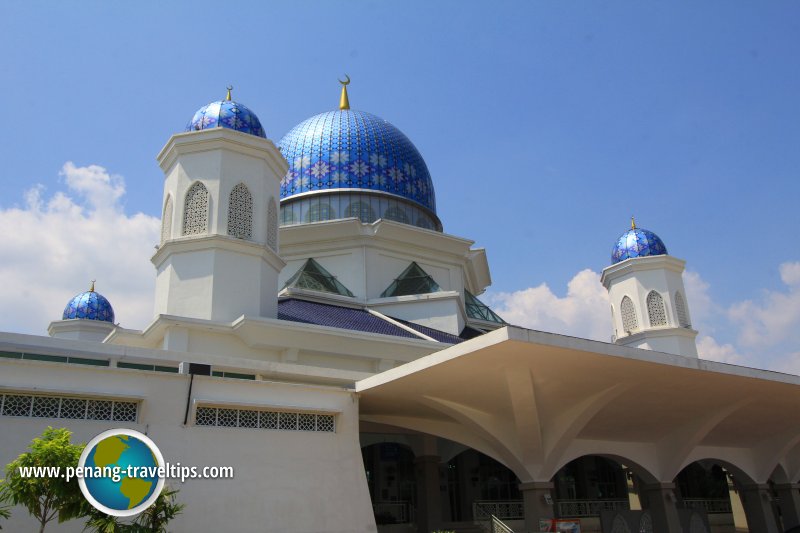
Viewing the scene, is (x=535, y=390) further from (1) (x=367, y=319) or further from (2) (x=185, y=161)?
(2) (x=185, y=161)

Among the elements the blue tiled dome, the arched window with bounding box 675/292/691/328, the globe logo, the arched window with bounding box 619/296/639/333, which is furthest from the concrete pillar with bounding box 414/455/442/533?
the arched window with bounding box 675/292/691/328

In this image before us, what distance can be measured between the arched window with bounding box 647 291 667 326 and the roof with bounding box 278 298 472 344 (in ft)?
34.1

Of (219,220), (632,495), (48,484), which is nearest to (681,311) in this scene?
(632,495)

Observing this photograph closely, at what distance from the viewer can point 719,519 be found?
71.4 ft

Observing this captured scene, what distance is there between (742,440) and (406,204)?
13.0m

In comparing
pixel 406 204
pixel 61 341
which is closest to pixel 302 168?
pixel 406 204

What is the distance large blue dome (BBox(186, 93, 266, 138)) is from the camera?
18.0 metres

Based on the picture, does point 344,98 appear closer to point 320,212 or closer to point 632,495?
point 320,212

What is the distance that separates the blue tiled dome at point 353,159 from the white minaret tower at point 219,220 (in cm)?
559

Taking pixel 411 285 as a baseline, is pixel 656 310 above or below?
above

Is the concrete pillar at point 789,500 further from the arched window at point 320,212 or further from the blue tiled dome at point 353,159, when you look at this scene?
the arched window at point 320,212

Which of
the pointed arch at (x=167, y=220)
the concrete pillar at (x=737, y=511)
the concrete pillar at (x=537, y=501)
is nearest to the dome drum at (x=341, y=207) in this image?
the pointed arch at (x=167, y=220)

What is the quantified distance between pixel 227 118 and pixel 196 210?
9.03ft

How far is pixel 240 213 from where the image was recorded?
1742 cm
